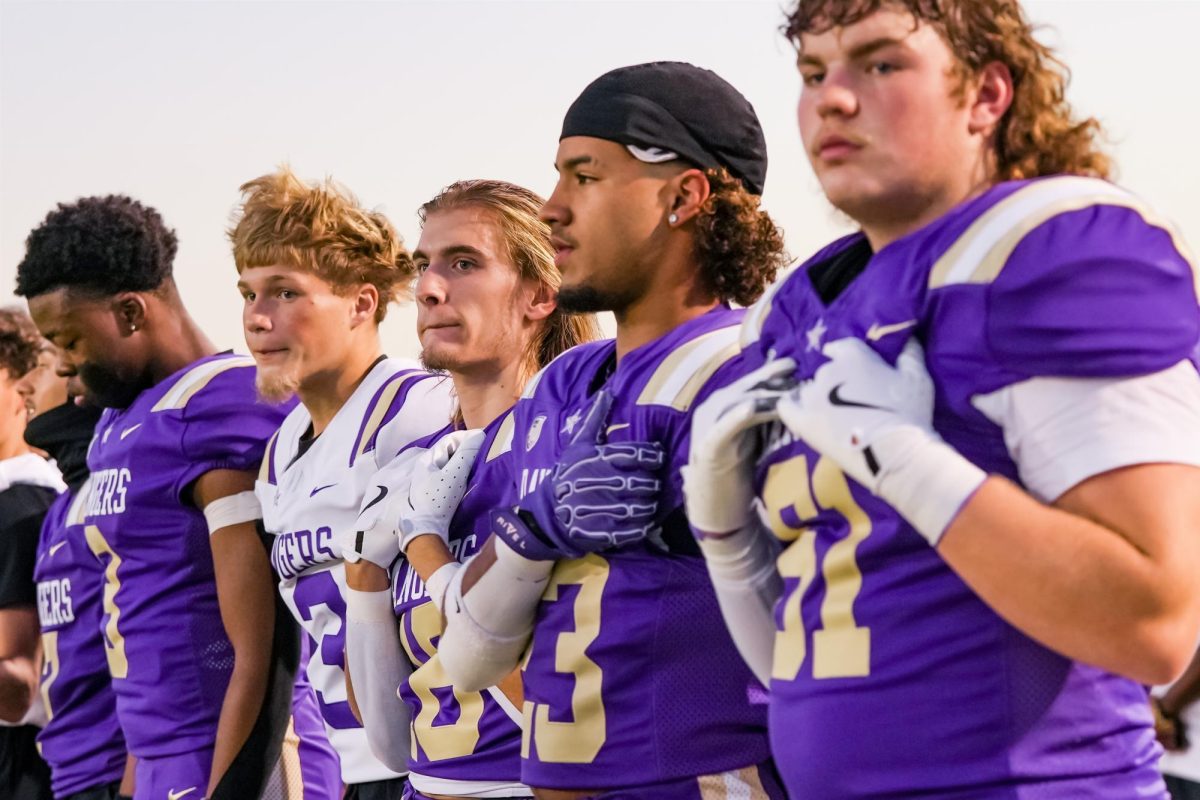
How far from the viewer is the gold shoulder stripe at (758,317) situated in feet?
7.20

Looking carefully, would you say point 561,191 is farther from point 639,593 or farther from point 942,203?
point 942,203

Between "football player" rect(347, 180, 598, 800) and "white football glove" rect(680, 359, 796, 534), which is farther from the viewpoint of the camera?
"football player" rect(347, 180, 598, 800)

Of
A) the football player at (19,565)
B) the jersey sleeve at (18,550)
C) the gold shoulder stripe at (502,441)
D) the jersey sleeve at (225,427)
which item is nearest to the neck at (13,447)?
the football player at (19,565)

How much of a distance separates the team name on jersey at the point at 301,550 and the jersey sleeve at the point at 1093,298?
1980 mm

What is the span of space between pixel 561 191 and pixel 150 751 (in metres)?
2.03

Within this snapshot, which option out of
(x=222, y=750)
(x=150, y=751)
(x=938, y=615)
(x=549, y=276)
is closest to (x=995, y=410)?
(x=938, y=615)

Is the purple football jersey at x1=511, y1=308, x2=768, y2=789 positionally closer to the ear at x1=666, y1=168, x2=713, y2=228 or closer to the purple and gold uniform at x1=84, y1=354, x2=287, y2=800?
the ear at x1=666, y1=168, x2=713, y2=228

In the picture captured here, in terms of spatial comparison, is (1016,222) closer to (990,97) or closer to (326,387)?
(990,97)

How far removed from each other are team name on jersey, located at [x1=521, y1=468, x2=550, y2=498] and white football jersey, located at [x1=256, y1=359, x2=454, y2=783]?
79cm

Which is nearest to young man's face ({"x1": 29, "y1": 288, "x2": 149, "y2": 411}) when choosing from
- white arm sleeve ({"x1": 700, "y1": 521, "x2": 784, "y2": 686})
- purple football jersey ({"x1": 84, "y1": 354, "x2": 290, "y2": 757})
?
purple football jersey ({"x1": 84, "y1": 354, "x2": 290, "y2": 757})

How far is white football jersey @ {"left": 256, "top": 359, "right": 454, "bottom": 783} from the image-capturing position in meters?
3.46

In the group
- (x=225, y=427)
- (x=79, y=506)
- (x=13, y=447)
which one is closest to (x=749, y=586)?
(x=225, y=427)

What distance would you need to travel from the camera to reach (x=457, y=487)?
3.00m

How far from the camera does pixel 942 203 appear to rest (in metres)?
1.95
